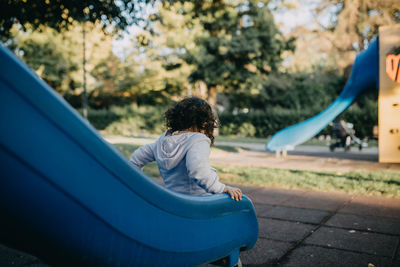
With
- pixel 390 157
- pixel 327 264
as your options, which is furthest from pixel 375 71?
pixel 327 264

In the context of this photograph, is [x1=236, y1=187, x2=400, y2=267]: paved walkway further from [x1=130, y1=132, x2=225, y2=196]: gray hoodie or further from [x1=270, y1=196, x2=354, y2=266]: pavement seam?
[x1=130, y1=132, x2=225, y2=196]: gray hoodie

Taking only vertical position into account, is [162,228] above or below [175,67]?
below

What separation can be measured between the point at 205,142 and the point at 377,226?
2398mm

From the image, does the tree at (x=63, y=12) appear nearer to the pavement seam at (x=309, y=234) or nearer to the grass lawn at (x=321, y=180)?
the grass lawn at (x=321, y=180)

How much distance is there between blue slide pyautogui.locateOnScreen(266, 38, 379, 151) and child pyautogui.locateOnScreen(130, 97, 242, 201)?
749cm

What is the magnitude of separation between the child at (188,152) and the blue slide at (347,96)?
295 inches

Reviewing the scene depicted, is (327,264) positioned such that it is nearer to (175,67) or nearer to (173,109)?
(173,109)

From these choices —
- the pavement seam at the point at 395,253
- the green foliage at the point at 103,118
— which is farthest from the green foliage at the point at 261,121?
the pavement seam at the point at 395,253

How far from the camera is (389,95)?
753cm

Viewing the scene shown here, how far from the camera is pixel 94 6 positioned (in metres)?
6.26

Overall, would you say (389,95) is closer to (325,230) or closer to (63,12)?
(325,230)

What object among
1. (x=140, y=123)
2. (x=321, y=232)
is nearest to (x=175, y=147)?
(x=321, y=232)

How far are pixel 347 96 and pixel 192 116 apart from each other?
Answer: 8341mm

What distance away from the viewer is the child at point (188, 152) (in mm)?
2020
